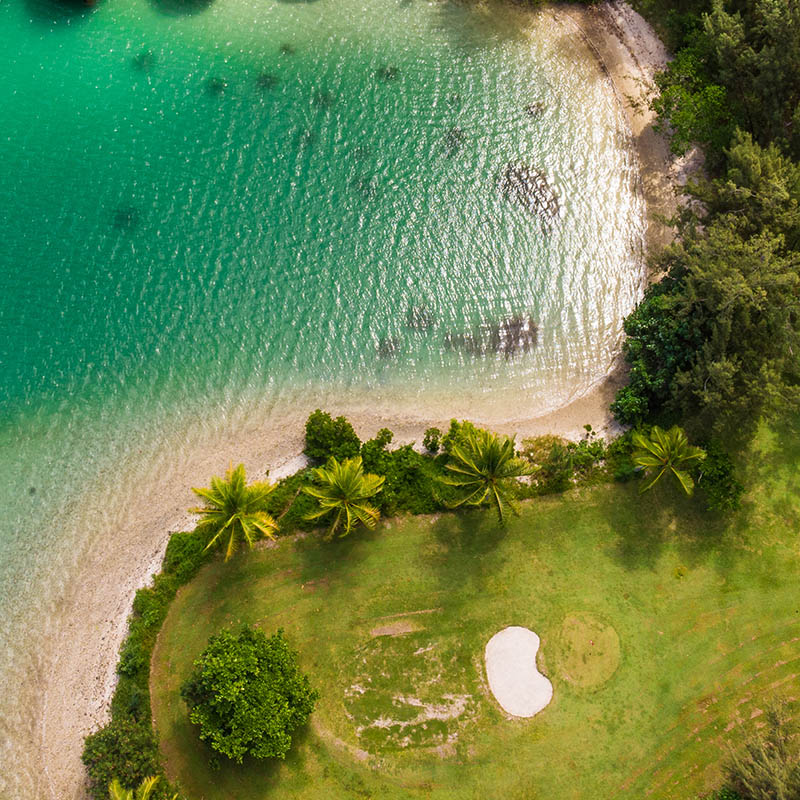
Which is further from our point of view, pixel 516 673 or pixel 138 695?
pixel 516 673

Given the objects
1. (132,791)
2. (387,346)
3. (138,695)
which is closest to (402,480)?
(387,346)

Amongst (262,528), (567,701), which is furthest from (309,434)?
(567,701)

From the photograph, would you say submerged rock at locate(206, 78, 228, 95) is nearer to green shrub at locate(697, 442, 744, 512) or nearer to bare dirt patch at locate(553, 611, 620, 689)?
green shrub at locate(697, 442, 744, 512)

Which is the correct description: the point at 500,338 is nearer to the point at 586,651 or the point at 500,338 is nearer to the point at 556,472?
the point at 556,472

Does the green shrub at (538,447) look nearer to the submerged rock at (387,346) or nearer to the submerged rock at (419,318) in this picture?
the submerged rock at (419,318)

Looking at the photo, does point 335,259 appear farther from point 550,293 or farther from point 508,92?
point 508,92

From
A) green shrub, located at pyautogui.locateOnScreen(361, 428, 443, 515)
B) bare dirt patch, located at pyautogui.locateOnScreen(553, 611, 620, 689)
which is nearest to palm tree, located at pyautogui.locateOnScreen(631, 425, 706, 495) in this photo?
bare dirt patch, located at pyautogui.locateOnScreen(553, 611, 620, 689)
